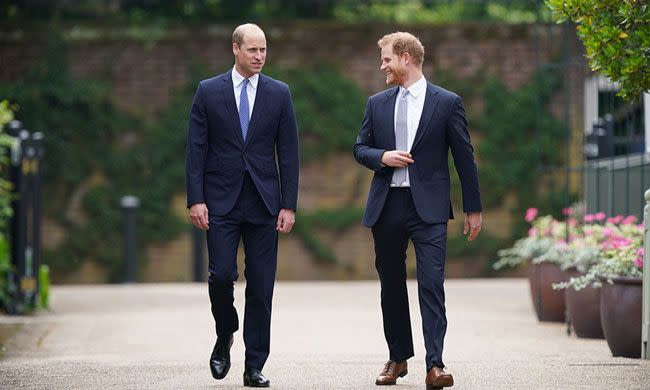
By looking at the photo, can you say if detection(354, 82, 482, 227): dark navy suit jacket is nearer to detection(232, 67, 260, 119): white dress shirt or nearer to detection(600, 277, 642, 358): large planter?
detection(232, 67, 260, 119): white dress shirt

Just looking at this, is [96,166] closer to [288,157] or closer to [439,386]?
[288,157]

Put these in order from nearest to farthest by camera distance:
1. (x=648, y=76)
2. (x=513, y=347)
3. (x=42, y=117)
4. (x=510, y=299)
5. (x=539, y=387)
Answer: (x=539, y=387)
(x=648, y=76)
(x=513, y=347)
(x=510, y=299)
(x=42, y=117)

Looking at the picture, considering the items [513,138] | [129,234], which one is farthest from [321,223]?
[513,138]

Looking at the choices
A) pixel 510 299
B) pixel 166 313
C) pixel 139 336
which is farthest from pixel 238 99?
pixel 510 299

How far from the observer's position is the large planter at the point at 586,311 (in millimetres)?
9180

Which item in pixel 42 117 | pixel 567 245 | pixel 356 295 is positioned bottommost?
pixel 356 295

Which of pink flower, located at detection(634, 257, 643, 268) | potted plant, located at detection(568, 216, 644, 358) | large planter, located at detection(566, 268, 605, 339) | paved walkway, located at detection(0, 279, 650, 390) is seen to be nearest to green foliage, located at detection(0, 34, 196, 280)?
paved walkway, located at detection(0, 279, 650, 390)

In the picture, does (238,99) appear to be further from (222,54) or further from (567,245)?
(222,54)

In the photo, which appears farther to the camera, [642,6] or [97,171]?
[97,171]

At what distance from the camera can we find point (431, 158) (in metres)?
6.46

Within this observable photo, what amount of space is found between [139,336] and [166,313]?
1899mm

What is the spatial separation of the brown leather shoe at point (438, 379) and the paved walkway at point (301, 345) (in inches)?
13.3

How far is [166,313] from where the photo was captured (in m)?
11.9

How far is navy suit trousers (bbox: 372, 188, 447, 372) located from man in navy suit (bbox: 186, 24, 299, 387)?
1.63 ft
